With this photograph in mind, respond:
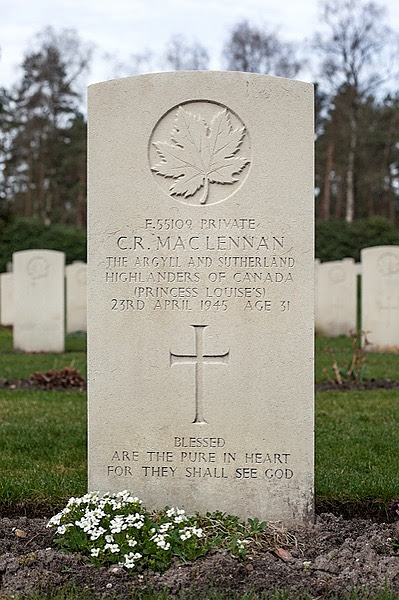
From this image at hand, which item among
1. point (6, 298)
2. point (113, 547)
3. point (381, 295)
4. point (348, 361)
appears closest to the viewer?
point (113, 547)

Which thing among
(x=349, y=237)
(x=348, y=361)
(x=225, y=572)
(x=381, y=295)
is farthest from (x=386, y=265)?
(x=349, y=237)

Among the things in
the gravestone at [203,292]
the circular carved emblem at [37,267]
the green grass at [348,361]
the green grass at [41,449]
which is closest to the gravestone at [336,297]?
the green grass at [348,361]

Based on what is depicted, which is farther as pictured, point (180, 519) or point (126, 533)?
point (180, 519)

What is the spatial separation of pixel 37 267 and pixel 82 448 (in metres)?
7.01

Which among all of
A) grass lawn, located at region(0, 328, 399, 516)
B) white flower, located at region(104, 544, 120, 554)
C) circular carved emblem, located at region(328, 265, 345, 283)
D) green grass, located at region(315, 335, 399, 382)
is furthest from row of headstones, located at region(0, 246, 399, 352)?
white flower, located at region(104, 544, 120, 554)

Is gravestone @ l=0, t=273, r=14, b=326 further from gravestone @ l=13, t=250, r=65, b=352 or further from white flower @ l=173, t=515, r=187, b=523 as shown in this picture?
white flower @ l=173, t=515, r=187, b=523

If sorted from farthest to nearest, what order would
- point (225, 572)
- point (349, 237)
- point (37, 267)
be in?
point (349, 237) < point (37, 267) < point (225, 572)

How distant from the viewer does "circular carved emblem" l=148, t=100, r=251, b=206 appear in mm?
4047

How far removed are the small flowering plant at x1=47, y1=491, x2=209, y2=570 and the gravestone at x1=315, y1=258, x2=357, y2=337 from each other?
12.3 metres

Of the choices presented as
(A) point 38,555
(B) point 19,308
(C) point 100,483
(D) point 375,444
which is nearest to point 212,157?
(C) point 100,483

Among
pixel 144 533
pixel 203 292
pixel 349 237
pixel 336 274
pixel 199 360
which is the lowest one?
pixel 144 533

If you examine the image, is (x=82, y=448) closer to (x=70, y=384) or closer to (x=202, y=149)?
(x=202, y=149)

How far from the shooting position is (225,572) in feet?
11.2

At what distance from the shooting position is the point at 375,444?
5652 mm
